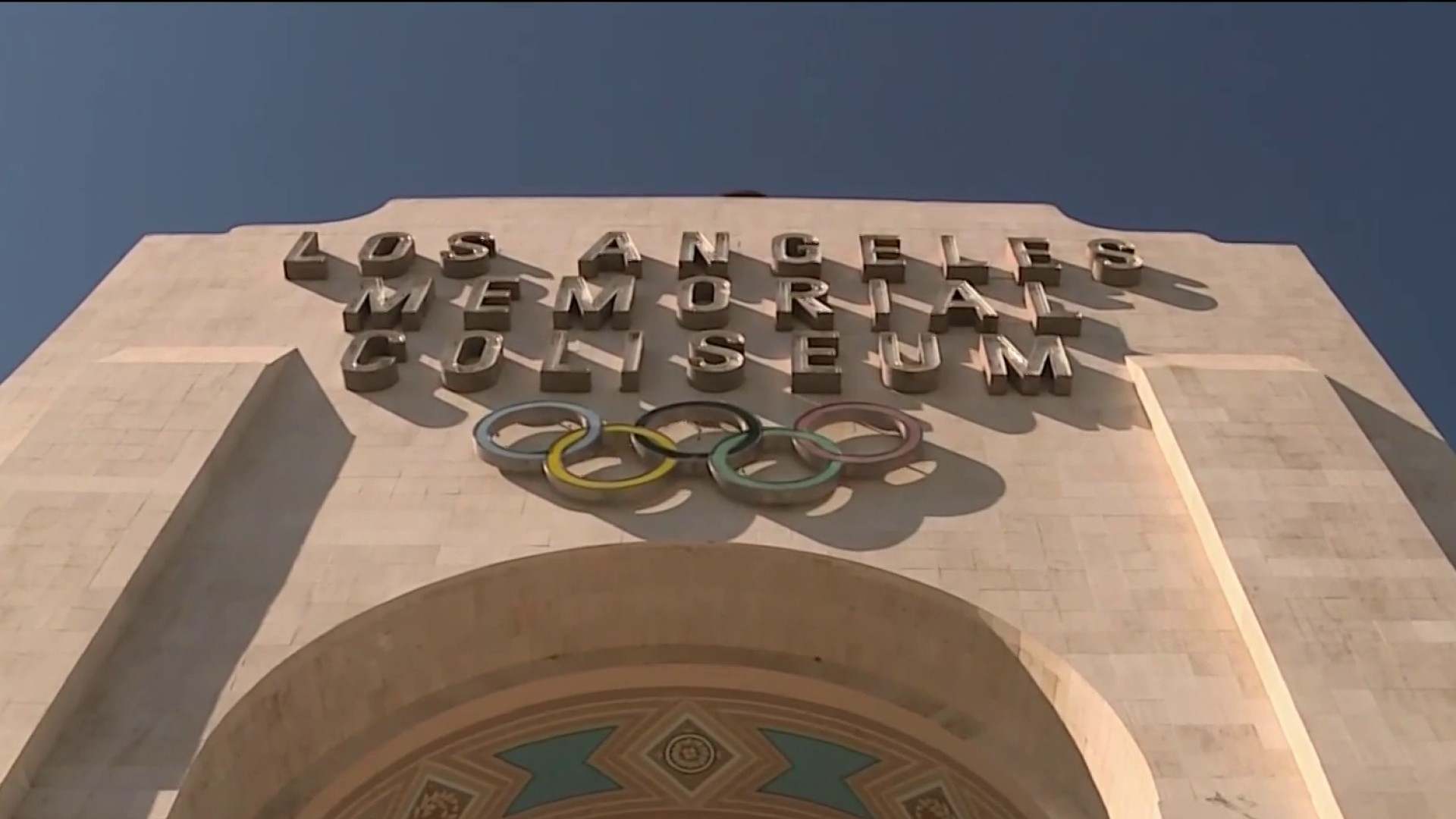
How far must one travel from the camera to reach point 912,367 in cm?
1934

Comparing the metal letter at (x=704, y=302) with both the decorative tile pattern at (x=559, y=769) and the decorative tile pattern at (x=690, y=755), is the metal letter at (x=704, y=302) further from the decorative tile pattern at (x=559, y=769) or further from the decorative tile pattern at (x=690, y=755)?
the decorative tile pattern at (x=559, y=769)

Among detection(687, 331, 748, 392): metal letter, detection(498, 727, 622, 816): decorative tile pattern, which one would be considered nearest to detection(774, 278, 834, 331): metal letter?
detection(687, 331, 748, 392): metal letter

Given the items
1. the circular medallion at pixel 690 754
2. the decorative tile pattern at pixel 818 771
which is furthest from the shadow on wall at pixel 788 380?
the circular medallion at pixel 690 754

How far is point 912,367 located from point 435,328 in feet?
22.8

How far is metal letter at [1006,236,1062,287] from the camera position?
861 inches

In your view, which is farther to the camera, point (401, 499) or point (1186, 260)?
point (1186, 260)

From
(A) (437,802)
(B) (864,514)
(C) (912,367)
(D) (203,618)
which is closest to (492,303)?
(C) (912,367)

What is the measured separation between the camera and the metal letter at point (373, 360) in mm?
19156

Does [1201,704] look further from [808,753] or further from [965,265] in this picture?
[965,265]

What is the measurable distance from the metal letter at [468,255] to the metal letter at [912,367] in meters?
6.51

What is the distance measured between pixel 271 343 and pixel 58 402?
132 inches

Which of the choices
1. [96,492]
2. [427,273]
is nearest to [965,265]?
[427,273]

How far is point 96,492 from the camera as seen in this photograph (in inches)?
633

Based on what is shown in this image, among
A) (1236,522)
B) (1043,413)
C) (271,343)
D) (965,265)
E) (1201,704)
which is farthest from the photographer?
(965,265)
